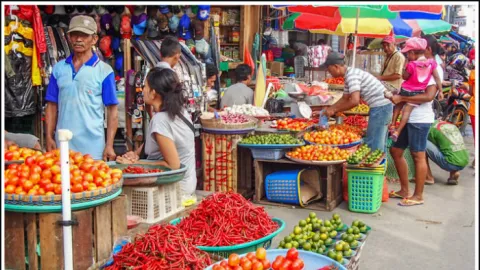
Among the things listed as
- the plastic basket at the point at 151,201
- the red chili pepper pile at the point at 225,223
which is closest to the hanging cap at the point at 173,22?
the plastic basket at the point at 151,201

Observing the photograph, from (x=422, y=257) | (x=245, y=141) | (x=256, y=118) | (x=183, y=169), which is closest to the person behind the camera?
(x=183, y=169)

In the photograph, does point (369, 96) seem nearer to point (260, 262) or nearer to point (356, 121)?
point (356, 121)

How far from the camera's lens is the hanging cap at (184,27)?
886cm

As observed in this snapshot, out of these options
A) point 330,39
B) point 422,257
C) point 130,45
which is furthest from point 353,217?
point 330,39

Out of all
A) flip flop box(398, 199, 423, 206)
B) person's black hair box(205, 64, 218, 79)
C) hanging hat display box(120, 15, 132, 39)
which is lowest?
flip flop box(398, 199, 423, 206)

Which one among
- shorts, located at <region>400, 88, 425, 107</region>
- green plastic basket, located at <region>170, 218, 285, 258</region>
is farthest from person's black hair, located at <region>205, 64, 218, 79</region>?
green plastic basket, located at <region>170, 218, 285, 258</region>

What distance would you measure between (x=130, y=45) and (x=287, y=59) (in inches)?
A: 332

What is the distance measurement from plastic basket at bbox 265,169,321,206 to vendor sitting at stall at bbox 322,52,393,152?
38.4 inches

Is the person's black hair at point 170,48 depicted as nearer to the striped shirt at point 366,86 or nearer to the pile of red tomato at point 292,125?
the pile of red tomato at point 292,125

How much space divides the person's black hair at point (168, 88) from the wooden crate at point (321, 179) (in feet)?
8.88

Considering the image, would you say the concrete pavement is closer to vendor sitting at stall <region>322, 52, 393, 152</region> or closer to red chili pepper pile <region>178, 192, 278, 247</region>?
vendor sitting at stall <region>322, 52, 393, 152</region>

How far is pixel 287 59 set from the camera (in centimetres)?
1580

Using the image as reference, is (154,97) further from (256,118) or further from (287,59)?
(287,59)

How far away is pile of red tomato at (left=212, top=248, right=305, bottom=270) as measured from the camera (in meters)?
3.18
